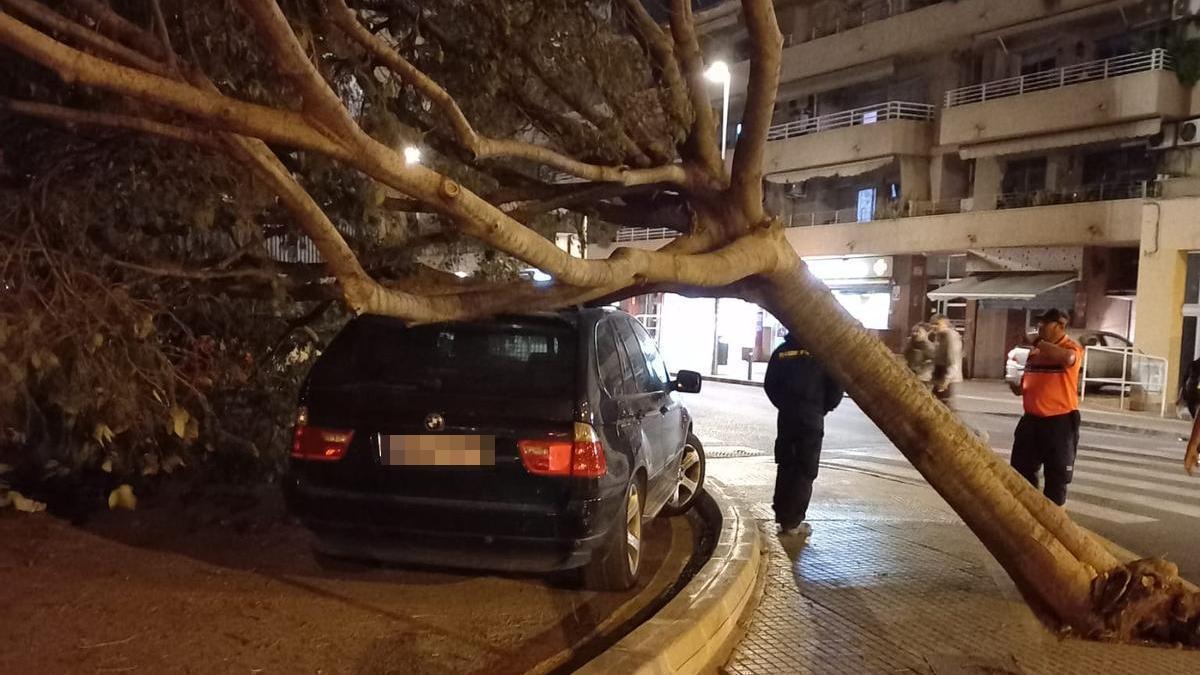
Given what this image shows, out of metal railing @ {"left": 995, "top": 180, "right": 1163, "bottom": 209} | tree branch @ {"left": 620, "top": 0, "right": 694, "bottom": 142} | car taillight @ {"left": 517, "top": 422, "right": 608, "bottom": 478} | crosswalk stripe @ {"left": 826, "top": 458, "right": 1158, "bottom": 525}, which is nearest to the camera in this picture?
car taillight @ {"left": 517, "top": 422, "right": 608, "bottom": 478}

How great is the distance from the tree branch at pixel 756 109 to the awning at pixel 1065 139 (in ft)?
67.8

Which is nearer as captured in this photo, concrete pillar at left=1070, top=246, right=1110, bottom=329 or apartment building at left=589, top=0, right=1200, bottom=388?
apartment building at left=589, top=0, right=1200, bottom=388

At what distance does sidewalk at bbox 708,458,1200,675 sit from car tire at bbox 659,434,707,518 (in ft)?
2.00

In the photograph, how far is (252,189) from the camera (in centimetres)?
550

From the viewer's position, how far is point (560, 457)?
4.72 metres

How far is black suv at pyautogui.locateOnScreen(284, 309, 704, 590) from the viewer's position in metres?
4.73

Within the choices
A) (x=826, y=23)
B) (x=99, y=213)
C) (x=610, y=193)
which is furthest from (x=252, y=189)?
(x=826, y=23)

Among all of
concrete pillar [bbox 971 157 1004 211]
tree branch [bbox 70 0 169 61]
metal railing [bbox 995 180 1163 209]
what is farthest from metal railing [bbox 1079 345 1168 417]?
tree branch [bbox 70 0 169 61]

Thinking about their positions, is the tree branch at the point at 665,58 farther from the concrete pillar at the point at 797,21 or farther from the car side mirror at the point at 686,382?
the concrete pillar at the point at 797,21

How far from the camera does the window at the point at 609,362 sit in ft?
17.2

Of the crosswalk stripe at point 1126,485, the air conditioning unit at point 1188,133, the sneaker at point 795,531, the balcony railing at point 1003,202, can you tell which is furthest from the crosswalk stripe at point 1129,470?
the air conditioning unit at point 1188,133

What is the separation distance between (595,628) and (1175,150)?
22.5 meters

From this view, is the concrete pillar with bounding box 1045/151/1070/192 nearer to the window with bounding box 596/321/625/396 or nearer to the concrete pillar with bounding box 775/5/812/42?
the concrete pillar with bounding box 775/5/812/42

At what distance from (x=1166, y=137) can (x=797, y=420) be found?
1996cm
